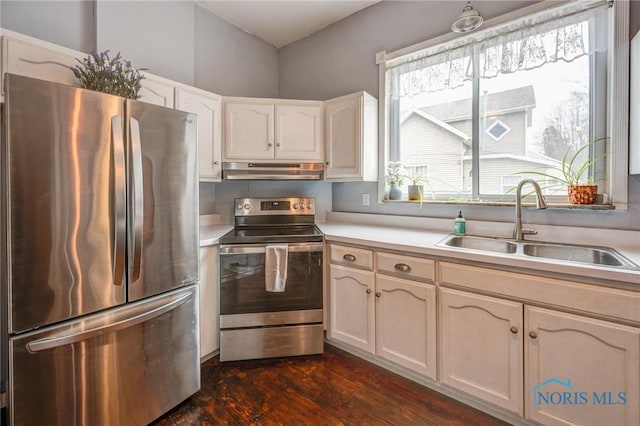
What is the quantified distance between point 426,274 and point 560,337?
0.64m

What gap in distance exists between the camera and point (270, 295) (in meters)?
2.11

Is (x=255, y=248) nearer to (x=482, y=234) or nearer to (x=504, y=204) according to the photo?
(x=482, y=234)

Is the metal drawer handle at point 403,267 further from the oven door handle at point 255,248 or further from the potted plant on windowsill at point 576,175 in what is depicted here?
the potted plant on windowsill at point 576,175

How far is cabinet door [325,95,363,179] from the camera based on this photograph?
7.94 feet

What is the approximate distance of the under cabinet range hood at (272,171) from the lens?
248 centimetres

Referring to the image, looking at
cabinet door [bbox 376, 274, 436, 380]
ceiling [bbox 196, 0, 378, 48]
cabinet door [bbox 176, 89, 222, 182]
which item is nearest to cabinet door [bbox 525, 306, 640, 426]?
cabinet door [bbox 376, 274, 436, 380]

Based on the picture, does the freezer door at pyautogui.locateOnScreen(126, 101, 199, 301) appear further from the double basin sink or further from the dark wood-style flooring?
the double basin sink

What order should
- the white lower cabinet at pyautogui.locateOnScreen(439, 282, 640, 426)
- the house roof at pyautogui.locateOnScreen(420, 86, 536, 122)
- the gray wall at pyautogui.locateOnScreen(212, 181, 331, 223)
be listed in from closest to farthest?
A: 1. the white lower cabinet at pyautogui.locateOnScreen(439, 282, 640, 426)
2. the house roof at pyautogui.locateOnScreen(420, 86, 536, 122)
3. the gray wall at pyautogui.locateOnScreen(212, 181, 331, 223)

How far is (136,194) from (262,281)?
1017 millimetres

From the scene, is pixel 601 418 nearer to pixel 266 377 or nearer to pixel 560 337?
pixel 560 337

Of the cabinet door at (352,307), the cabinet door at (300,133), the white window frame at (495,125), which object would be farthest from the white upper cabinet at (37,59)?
the white window frame at (495,125)

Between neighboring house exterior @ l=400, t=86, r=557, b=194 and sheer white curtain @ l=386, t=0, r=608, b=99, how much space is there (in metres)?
0.18

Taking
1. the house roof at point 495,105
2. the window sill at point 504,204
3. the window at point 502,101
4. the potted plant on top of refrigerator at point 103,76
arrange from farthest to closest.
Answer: the house roof at point 495,105 → the window at point 502,101 → the window sill at point 504,204 → the potted plant on top of refrigerator at point 103,76

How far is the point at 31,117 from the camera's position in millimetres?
1121
